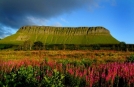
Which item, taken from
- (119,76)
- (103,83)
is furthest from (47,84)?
(119,76)

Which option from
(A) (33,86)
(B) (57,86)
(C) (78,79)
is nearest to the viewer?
(B) (57,86)

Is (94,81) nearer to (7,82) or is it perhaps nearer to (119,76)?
(119,76)

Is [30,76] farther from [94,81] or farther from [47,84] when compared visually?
[94,81]

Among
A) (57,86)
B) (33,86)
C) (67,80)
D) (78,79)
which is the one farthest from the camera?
(67,80)

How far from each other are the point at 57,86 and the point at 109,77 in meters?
1.86

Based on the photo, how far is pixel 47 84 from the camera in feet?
23.1

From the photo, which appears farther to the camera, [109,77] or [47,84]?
[109,77]

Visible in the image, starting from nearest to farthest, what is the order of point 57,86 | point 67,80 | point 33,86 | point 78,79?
1. point 57,86
2. point 33,86
3. point 78,79
4. point 67,80

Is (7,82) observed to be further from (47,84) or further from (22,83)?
(47,84)

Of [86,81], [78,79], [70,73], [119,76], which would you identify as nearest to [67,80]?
[70,73]

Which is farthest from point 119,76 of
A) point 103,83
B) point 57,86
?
point 57,86

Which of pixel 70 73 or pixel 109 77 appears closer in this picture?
pixel 109 77

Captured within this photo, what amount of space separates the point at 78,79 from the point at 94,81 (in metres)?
0.65

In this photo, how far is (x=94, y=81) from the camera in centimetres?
788
